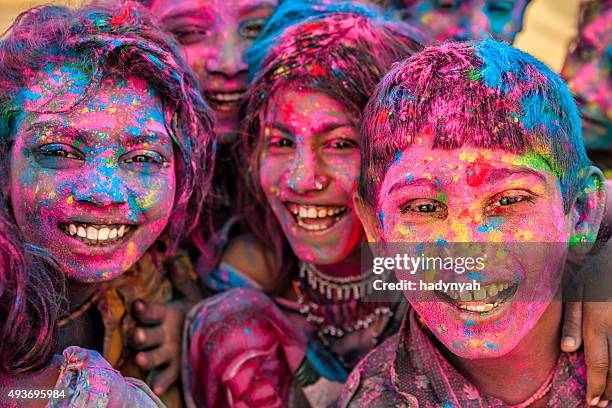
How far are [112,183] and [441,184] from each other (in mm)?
819

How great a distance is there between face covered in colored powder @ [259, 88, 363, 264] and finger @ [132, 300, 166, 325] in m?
0.45

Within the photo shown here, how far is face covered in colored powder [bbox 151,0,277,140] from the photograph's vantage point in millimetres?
2893

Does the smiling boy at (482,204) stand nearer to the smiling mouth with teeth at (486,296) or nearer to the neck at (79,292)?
the smiling mouth with teeth at (486,296)

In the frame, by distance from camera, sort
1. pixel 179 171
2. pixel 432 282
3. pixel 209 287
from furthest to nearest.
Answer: pixel 209 287
pixel 179 171
pixel 432 282

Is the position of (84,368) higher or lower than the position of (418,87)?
lower

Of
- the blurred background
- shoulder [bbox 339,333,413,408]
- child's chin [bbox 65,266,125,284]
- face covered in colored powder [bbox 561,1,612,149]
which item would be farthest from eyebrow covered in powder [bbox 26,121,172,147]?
the blurred background

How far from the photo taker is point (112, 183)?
2195 mm

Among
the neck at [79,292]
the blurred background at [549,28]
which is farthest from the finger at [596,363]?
the blurred background at [549,28]

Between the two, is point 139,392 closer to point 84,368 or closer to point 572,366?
point 84,368

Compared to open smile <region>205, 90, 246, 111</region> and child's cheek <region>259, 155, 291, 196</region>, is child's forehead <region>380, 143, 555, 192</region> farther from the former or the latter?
open smile <region>205, 90, 246, 111</region>

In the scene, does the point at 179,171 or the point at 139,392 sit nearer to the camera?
the point at 139,392

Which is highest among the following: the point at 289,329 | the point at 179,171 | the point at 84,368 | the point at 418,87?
the point at 418,87

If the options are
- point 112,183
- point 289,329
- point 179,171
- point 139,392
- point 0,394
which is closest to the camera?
point 0,394

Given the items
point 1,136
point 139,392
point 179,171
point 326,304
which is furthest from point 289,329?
point 1,136
